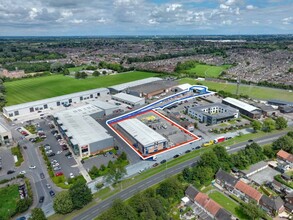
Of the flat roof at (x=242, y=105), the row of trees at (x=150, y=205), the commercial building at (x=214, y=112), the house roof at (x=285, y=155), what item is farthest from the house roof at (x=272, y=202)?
the flat roof at (x=242, y=105)

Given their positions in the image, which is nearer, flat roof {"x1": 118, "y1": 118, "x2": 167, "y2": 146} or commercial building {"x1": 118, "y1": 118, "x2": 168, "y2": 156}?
commercial building {"x1": 118, "y1": 118, "x2": 168, "y2": 156}

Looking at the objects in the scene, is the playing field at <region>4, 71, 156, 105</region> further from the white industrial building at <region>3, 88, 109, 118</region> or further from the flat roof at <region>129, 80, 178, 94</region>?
the flat roof at <region>129, 80, 178, 94</region>

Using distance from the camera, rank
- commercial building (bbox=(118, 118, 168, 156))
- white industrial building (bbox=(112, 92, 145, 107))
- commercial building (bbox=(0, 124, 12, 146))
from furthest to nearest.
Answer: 1. white industrial building (bbox=(112, 92, 145, 107))
2. commercial building (bbox=(0, 124, 12, 146))
3. commercial building (bbox=(118, 118, 168, 156))

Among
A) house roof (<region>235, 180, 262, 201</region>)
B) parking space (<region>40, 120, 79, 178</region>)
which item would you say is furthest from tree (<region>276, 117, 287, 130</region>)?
parking space (<region>40, 120, 79, 178</region>)

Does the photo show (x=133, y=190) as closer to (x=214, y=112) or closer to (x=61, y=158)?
(x=61, y=158)

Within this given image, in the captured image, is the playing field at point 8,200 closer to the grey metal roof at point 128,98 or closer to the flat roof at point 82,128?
the flat roof at point 82,128

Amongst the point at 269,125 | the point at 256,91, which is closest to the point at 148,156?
the point at 269,125
